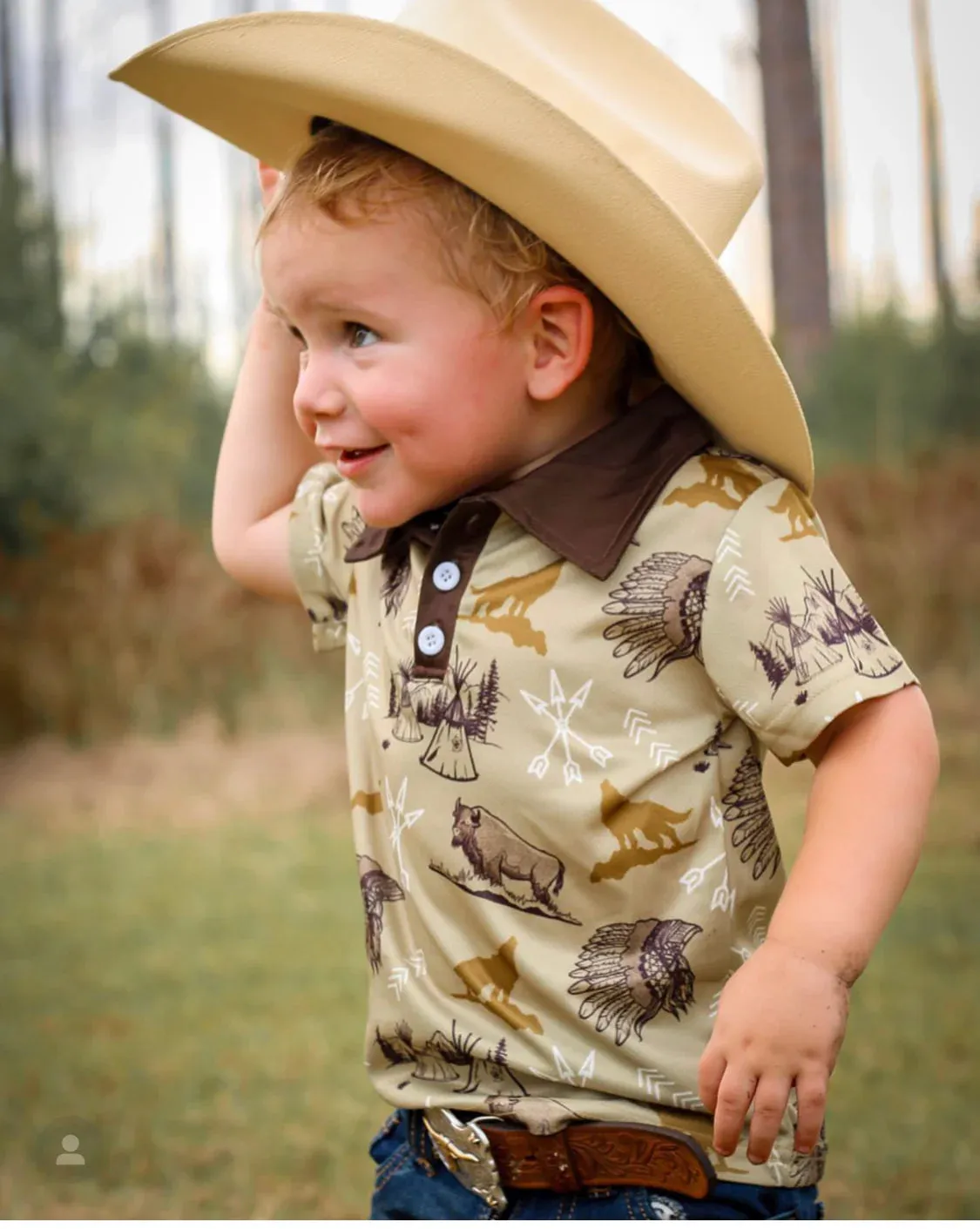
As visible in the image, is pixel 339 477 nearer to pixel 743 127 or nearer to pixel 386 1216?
pixel 743 127

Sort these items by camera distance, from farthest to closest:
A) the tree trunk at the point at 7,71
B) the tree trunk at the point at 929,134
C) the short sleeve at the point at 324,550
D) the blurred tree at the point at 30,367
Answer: the tree trunk at the point at 7,71
the blurred tree at the point at 30,367
the tree trunk at the point at 929,134
the short sleeve at the point at 324,550

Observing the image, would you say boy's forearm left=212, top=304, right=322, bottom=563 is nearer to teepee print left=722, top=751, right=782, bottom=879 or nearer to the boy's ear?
the boy's ear

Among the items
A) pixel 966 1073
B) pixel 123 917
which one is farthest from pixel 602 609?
pixel 123 917

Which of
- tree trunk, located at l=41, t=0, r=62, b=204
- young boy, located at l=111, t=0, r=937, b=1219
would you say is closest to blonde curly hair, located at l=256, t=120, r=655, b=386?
young boy, located at l=111, t=0, r=937, b=1219

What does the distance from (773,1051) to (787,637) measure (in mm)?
235

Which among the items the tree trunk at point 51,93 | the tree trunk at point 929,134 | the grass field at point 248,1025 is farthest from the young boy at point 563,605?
the tree trunk at point 51,93

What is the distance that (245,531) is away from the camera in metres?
1.21

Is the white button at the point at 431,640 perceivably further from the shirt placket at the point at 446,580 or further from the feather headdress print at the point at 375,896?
the feather headdress print at the point at 375,896

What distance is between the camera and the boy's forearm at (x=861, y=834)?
33.2 inches

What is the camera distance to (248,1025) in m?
2.52

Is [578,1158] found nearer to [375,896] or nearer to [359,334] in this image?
[375,896]

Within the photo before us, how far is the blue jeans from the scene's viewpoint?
0.94 metres

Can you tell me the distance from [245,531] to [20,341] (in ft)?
9.37

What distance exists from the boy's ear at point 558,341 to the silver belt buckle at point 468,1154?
0.47 metres
